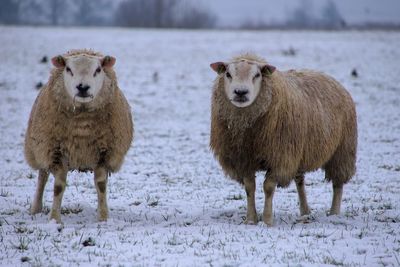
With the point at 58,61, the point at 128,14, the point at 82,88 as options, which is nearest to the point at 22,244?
the point at 82,88

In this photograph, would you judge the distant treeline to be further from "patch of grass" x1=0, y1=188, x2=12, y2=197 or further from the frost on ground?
"patch of grass" x1=0, y1=188, x2=12, y2=197

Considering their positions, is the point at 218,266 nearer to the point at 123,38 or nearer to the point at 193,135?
the point at 193,135

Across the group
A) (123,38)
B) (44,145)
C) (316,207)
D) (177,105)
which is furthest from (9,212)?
(123,38)

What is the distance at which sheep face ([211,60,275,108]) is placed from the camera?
6648 mm

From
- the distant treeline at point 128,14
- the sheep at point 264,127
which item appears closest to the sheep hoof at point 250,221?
the sheep at point 264,127

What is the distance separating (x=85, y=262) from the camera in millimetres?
5180

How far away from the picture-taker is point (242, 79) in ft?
22.1

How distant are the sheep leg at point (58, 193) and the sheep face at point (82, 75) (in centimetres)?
90

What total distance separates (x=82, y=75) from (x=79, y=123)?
1.82 ft

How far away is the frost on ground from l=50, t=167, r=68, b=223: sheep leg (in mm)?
163

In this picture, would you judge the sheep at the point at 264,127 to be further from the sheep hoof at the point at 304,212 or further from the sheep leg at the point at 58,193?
the sheep leg at the point at 58,193

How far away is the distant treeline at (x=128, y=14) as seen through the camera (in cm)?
6097

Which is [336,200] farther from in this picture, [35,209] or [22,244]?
[22,244]

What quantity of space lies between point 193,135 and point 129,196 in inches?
242
